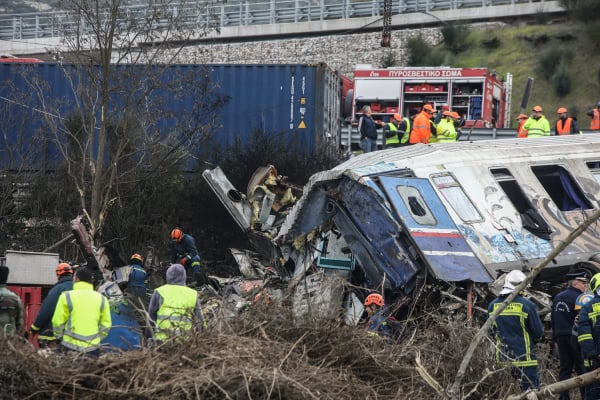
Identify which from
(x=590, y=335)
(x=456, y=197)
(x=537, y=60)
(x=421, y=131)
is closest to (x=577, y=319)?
(x=590, y=335)

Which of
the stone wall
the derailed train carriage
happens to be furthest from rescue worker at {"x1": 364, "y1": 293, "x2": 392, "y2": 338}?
the stone wall

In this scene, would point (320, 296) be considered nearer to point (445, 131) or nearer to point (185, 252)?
point (185, 252)

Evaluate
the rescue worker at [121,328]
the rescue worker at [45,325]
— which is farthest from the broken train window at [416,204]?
the rescue worker at [45,325]

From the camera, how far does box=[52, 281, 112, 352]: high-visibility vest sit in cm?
802

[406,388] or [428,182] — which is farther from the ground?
[428,182]

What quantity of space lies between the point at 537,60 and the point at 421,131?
2726 centimetres

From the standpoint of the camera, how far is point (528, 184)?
1273 cm

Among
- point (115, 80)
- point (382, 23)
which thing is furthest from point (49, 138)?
point (382, 23)

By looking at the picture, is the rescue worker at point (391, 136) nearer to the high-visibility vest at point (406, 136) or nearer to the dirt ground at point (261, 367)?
the high-visibility vest at point (406, 136)

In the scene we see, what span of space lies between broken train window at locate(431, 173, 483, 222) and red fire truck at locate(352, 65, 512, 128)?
43.4 feet

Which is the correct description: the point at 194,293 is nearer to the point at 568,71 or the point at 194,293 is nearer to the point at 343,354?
the point at 343,354

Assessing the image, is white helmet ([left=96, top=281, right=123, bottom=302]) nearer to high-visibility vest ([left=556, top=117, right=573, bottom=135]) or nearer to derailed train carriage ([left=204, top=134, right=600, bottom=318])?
derailed train carriage ([left=204, top=134, right=600, bottom=318])

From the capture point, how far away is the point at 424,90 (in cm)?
2591

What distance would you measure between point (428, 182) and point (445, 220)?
2.09ft
